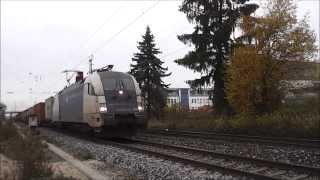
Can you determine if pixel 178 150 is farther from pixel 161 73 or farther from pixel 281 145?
pixel 161 73

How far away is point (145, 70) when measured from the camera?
182 feet

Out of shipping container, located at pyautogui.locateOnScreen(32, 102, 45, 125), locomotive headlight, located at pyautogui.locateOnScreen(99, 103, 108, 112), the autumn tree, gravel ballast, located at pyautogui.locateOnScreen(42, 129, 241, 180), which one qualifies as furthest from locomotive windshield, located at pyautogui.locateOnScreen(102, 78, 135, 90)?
shipping container, located at pyautogui.locateOnScreen(32, 102, 45, 125)

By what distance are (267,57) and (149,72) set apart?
22.8 meters

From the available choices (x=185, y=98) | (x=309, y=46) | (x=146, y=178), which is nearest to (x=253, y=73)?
(x=309, y=46)

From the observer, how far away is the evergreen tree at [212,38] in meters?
37.6

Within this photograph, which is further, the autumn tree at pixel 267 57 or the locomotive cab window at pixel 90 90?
the autumn tree at pixel 267 57

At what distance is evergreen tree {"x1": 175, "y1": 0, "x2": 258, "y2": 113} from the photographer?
123 ft

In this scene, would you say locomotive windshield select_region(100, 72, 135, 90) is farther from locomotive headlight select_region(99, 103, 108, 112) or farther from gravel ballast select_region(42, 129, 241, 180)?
gravel ballast select_region(42, 129, 241, 180)

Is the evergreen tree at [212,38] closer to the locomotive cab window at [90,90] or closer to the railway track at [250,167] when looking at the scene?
the locomotive cab window at [90,90]

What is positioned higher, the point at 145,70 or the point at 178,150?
the point at 145,70

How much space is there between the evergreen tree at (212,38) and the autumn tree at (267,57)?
2.45 metres

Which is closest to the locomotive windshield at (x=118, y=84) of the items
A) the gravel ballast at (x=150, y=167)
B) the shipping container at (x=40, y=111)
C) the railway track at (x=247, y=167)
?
the gravel ballast at (x=150, y=167)

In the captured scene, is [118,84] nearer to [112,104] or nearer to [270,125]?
[112,104]

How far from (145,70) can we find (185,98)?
6034 cm
